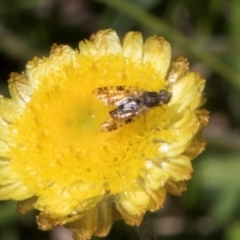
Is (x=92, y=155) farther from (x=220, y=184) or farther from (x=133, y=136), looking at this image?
(x=220, y=184)

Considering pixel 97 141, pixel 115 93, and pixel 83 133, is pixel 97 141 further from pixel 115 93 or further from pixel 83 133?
pixel 115 93

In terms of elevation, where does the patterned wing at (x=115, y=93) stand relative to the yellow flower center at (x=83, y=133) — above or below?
above

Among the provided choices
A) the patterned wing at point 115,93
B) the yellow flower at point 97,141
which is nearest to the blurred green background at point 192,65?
the yellow flower at point 97,141

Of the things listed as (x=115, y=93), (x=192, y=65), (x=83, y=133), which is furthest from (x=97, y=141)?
(x=192, y=65)

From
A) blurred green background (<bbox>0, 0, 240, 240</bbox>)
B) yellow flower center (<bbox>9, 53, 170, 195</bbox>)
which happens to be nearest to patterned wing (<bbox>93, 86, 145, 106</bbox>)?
yellow flower center (<bbox>9, 53, 170, 195</bbox>)

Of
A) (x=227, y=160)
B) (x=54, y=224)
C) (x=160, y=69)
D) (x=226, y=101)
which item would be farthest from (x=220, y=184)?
(x=54, y=224)

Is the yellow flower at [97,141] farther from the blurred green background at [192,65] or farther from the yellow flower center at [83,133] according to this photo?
the blurred green background at [192,65]

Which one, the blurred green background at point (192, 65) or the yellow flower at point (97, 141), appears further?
the blurred green background at point (192, 65)
